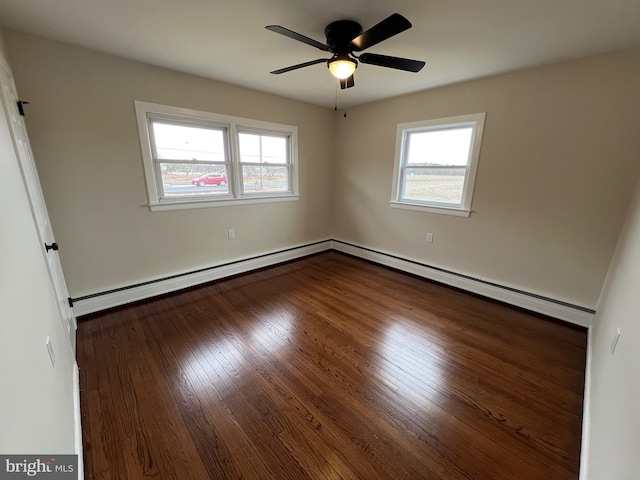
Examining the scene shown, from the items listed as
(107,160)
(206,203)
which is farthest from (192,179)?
(107,160)

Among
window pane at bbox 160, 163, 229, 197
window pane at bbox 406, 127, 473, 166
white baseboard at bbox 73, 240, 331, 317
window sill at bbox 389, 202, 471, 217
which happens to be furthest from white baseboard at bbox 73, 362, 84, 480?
window pane at bbox 406, 127, 473, 166

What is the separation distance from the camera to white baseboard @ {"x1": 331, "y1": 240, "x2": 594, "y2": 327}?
252 cm

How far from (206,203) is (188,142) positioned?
2.32 ft

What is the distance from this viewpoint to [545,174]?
2512 mm

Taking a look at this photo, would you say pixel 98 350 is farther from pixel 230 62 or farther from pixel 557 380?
pixel 557 380

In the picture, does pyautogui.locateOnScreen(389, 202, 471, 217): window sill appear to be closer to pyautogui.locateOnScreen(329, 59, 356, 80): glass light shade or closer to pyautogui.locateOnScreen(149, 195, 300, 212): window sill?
pyautogui.locateOnScreen(149, 195, 300, 212): window sill

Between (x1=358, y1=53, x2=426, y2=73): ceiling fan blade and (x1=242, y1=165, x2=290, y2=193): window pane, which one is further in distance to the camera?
(x1=242, y1=165, x2=290, y2=193): window pane

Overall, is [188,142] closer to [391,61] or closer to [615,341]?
[391,61]

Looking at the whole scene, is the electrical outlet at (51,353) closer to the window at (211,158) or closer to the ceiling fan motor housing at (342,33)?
the window at (211,158)

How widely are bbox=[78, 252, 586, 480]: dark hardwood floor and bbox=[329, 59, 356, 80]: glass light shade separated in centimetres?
213

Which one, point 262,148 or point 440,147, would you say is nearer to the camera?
point 440,147

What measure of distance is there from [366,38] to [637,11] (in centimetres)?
165

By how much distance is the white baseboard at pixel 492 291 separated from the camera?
8.27 feet

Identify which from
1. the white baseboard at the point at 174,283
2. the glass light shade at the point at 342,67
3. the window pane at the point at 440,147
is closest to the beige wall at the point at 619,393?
the window pane at the point at 440,147
